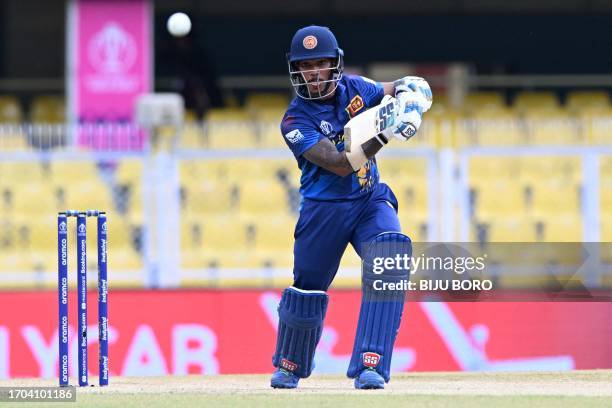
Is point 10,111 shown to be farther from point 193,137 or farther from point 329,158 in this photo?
point 329,158

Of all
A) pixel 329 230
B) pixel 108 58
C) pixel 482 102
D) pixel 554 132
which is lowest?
pixel 329 230

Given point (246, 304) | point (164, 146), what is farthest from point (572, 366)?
point (164, 146)

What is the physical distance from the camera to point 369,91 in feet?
21.5

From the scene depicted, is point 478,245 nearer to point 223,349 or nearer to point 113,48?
point 223,349

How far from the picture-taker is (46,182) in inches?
376

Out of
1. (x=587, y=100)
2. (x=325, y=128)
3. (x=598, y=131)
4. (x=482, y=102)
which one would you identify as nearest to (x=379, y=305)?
(x=325, y=128)

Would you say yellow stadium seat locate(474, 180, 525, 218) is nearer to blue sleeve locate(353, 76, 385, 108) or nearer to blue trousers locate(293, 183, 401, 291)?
blue sleeve locate(353, 76, 385, 108)

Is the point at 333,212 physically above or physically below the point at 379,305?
above

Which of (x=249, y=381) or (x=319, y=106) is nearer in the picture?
(x=319, y=106)

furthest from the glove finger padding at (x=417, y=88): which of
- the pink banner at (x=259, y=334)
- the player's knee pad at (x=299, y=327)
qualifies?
the pink banner at (x=259, y=334)

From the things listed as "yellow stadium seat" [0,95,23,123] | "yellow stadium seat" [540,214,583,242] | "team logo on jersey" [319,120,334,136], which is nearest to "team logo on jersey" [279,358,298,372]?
"team logo on jersey" [319,120,334,136]

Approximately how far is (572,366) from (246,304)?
1.97 m

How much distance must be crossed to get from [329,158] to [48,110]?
7746 mm

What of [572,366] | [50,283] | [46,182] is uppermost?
[46,182]
